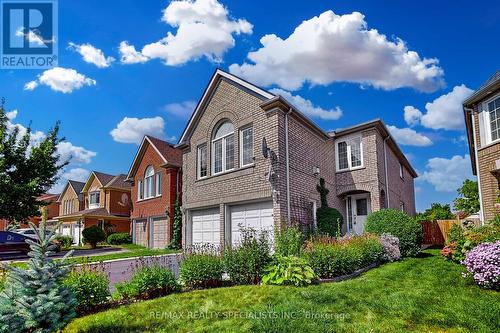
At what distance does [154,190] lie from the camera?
23.4m

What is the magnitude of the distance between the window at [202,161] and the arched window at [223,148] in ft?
2.79

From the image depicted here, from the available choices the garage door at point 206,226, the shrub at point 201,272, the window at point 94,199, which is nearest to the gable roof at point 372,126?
the garage door at point 206,226

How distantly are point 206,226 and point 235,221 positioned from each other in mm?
2298

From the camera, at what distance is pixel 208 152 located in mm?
15906

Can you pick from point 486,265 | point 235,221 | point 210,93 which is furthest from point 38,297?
point 210,93

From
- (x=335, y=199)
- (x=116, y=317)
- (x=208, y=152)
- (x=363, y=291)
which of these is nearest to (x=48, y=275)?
(x=116, y=317)

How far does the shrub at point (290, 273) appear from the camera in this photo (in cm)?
777

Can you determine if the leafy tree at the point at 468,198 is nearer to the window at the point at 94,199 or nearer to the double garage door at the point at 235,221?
the double garage door at the point at 235,221

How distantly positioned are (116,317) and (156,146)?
1843 cm

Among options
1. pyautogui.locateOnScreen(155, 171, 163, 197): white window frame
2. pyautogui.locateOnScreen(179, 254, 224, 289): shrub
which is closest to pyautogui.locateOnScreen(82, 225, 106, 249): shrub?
pyautogui.locateOnScreen(155, 171, 163, 197): white window frame

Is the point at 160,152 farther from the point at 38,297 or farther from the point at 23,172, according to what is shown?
the point at 38,297

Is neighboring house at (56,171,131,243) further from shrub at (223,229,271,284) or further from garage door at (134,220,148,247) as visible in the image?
shrub at (223,229,271,284)

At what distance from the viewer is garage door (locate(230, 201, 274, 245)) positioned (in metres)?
12.9

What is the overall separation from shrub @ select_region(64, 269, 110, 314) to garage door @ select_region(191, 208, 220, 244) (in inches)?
341
